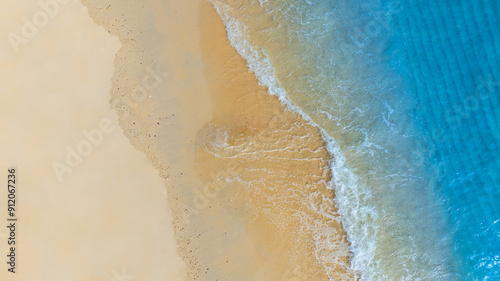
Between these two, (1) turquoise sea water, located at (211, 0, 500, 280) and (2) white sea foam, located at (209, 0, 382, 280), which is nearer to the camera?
(2) white sea foam, located at (209, 0, 382, 280)

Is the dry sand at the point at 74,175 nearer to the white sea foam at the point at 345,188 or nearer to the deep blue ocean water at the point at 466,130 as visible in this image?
the white sea foam at the point at 345,188

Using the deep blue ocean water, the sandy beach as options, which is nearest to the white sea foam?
the sandy beach

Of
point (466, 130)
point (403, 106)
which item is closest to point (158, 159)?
point (403, 106)

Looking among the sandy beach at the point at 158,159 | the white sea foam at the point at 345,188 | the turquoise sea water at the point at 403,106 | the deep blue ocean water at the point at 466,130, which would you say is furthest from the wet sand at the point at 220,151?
the deep blue ocean water at the point at 466,130

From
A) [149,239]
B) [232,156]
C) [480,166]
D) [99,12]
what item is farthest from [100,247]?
[480,166]

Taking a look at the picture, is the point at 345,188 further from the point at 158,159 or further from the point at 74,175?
the point at 74,175

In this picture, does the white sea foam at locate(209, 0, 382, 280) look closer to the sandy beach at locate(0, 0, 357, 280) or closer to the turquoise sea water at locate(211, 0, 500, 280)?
the turquoise sea water at locate(211, 0, 500, 280)
